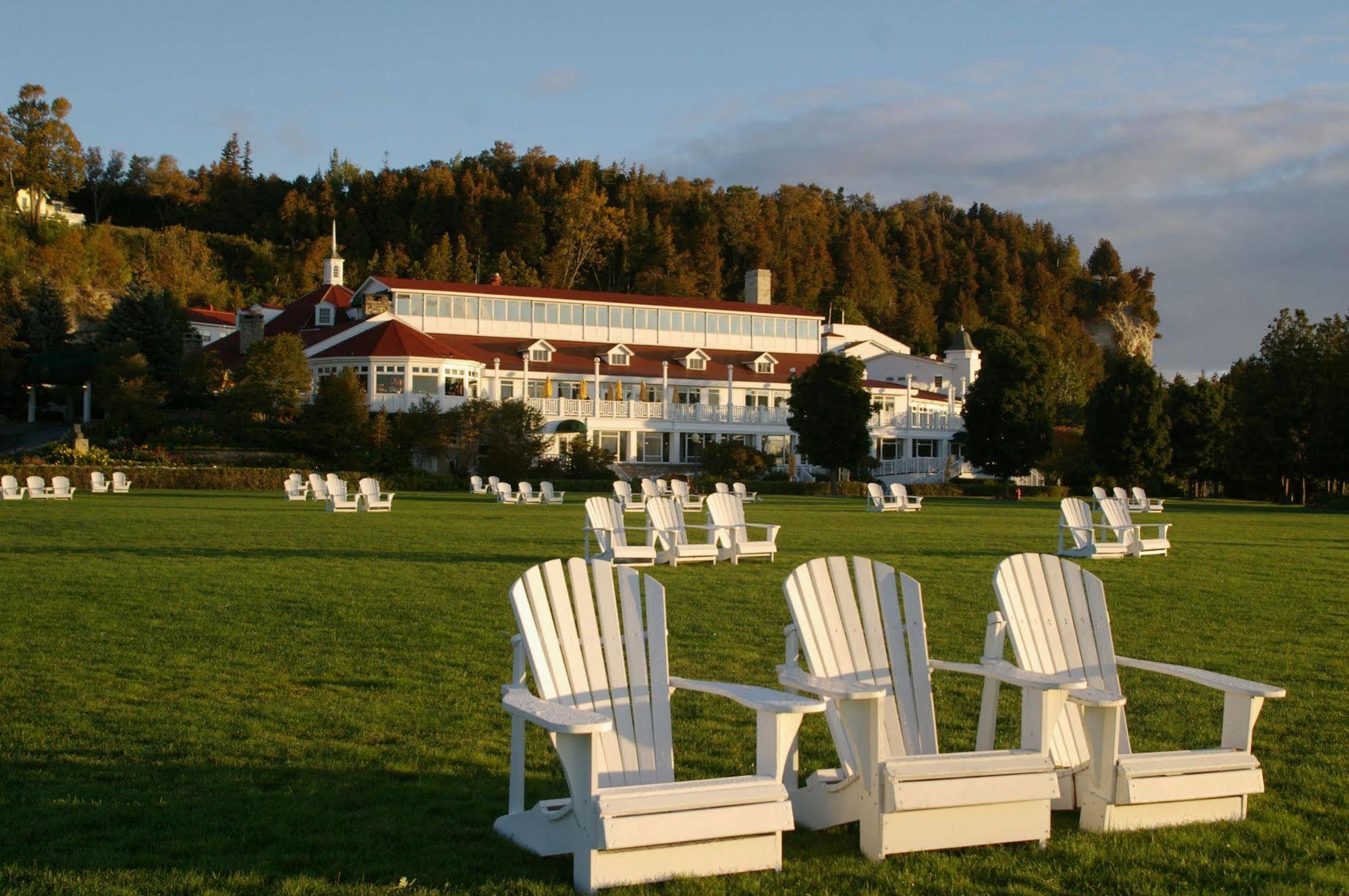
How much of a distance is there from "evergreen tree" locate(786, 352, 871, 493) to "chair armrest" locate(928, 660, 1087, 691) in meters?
44.9

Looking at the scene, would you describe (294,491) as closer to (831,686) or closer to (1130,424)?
(1130,424)

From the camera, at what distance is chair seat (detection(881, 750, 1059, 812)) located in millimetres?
4582

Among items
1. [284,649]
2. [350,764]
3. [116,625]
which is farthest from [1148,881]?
[116,625]

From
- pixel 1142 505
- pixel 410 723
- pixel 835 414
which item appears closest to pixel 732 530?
pixel 410 723

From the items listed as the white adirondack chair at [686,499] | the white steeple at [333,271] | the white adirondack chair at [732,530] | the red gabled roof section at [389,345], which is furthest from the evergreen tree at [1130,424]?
the white steeple at [333,271]

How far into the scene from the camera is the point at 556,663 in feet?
16.1

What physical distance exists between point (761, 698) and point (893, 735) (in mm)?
736

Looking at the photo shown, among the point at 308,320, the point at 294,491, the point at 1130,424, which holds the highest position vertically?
the point at 308,320

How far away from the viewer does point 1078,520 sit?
63.7ft

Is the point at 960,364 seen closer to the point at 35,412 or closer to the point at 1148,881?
the point at 35,412

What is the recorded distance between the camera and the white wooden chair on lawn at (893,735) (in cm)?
463

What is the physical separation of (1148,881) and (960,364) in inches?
3097

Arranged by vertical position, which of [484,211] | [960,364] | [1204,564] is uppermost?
[484,211]

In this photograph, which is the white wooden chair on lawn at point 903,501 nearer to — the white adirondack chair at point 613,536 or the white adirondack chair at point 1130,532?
the white adirondack chair at point 1130,532
